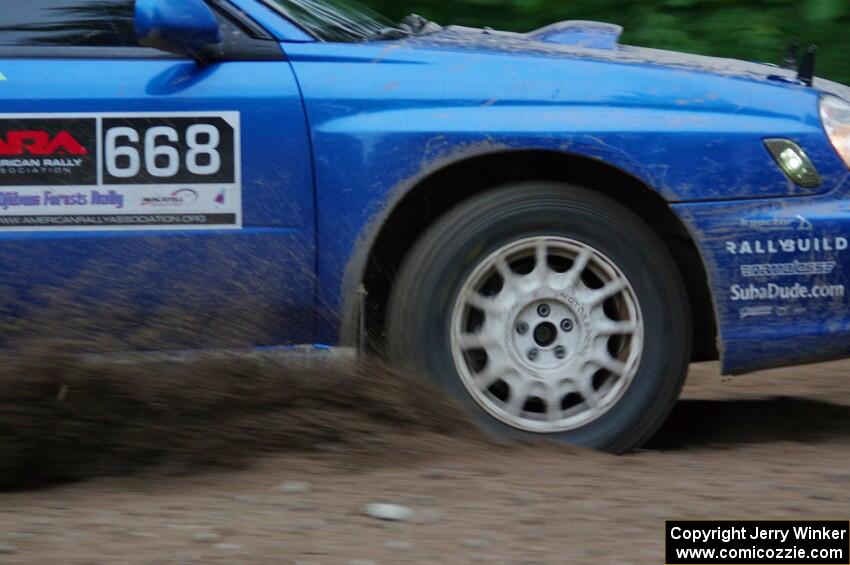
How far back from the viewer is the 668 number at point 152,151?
4266mm

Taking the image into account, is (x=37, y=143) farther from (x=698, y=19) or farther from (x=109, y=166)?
(x=698, y=19)

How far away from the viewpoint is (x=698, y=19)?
749 centimetres

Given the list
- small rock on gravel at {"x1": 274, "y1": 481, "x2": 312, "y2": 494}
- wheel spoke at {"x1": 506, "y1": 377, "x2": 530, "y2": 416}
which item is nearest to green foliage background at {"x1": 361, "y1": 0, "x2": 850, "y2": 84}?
wheel spoke at {"x1": 506, "y1": 377, "x2": 530, "y2": 416}

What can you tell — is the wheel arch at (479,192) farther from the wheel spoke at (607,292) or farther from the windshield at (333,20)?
the windshield at (333,20)

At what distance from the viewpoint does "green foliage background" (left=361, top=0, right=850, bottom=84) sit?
7301 millimetres

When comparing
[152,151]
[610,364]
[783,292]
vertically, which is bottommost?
[610,364]

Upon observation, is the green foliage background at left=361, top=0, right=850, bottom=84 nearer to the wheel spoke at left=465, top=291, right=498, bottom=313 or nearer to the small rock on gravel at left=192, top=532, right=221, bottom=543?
the wheel spoke at left=465, top=291, right=498, bottom=313

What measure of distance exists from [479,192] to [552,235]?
0.91ft

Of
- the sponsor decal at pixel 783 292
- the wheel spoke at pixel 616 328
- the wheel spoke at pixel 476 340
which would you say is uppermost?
the sponsor decal at pixel 783 292

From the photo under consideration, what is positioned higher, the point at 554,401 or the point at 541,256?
the point at 541,256

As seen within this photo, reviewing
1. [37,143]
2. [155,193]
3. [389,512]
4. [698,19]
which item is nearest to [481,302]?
[389,512]

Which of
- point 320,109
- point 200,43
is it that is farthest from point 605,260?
point 200,43

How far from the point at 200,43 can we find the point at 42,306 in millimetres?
911

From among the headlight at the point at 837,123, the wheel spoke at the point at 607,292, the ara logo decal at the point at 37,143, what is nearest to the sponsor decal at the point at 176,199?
the ara logo decal at the point at 37,143
